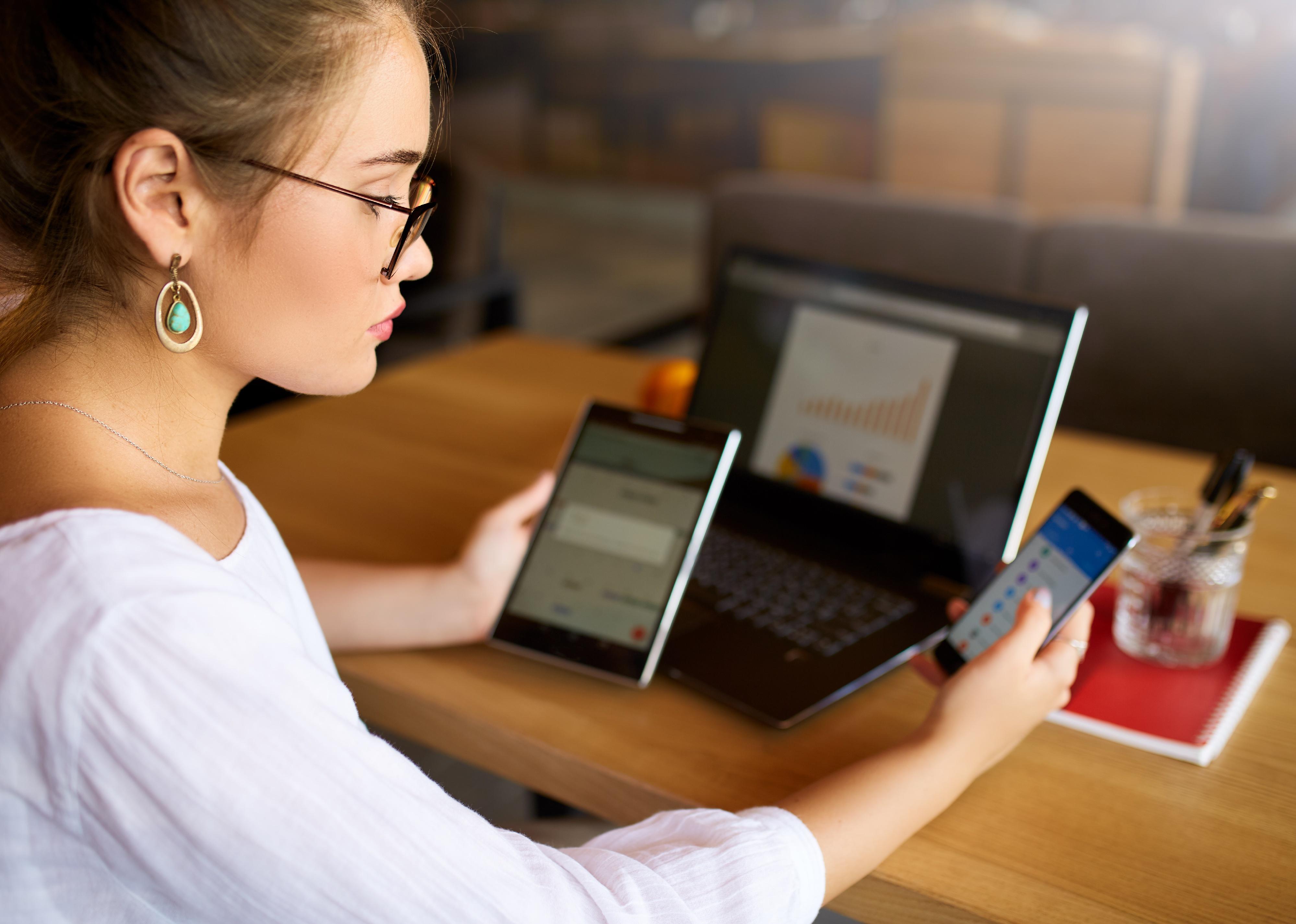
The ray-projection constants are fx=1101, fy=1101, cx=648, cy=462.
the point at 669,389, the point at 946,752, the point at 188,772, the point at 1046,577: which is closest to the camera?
the point at 188,772

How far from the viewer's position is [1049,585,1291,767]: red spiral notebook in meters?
0.80

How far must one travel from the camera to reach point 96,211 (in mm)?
595

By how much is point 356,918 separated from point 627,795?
29cm

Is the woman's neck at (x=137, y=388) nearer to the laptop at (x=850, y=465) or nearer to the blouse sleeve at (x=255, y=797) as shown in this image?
the blouse sleeve at (x=255, y=797)

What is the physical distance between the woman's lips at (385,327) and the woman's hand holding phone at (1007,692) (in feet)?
1.48

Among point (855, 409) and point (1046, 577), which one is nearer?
point (1046, 577)

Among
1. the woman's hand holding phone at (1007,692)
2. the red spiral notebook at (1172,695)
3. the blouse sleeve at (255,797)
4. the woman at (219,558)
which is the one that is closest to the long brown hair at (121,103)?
the woman at (219,558)

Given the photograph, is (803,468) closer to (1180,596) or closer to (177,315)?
(1180,596)

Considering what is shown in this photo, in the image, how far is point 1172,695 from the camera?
0.85m

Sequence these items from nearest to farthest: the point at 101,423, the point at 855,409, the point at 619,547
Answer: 1. the point at 101,423
2. the point at 619,547
3. the point at 855,409

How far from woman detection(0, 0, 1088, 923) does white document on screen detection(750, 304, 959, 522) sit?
0.95 ft

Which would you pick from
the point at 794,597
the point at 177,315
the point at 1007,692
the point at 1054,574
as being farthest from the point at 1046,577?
the point at 177,315

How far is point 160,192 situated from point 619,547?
1.56 ft

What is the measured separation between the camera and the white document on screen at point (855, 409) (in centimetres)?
102
